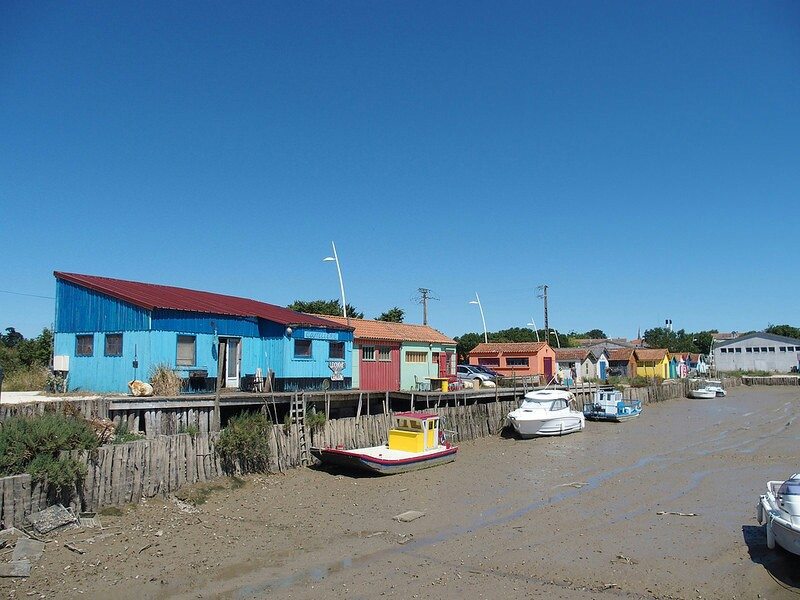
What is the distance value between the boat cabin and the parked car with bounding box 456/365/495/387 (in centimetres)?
1899

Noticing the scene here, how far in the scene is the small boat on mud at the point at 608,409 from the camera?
41.8 meters

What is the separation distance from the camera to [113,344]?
24250 mm

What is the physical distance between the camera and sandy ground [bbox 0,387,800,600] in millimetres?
11234

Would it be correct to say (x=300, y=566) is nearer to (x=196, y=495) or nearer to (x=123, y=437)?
(x=196, y=495)

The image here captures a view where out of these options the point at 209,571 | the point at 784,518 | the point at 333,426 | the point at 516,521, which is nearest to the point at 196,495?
the point at 209,571

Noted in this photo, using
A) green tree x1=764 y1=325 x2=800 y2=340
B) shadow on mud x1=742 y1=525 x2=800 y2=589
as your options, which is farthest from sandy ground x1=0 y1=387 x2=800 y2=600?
green tree x1=764 y1=325 x2=800 y2=340

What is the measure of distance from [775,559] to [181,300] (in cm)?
2224

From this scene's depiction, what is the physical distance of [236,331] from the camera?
88.8 ft

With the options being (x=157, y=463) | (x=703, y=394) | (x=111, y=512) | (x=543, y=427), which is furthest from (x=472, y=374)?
(x=111, y=512)

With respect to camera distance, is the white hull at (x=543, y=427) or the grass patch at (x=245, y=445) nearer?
the grass patch at (x=245, y=445)

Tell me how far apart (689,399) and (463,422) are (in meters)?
40.6

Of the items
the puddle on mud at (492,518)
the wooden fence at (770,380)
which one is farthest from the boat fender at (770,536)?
the wooden fence at (770,380)

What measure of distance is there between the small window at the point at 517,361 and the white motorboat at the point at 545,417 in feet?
54.6

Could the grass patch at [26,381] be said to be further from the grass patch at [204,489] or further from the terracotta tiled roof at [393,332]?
the terracotta tiled roof at [393,332]
